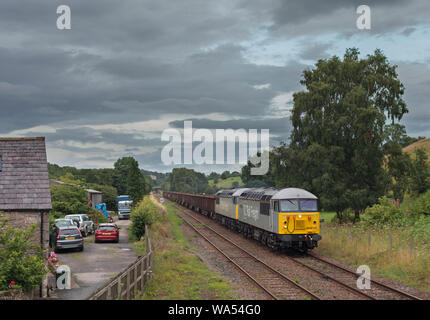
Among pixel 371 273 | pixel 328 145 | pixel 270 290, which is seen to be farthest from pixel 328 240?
pixel 328 145

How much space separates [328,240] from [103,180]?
3421 inches

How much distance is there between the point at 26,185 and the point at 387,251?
635 inches

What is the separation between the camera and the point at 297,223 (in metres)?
23.2

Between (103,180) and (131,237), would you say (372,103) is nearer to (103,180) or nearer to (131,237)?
(131,237)

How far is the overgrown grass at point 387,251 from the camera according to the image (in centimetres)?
1712

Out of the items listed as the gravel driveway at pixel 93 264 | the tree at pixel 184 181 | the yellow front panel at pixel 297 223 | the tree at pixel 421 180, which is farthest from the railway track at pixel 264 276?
the tree at pixel 184 181

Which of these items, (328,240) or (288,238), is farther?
(328,240)

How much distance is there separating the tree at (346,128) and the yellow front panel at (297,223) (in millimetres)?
12970

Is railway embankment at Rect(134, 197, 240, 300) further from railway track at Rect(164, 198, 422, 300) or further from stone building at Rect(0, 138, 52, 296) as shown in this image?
stone building at Rect(0, 138, 52, 296)

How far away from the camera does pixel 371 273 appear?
18.4m

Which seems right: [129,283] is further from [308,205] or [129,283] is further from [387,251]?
[308,205]

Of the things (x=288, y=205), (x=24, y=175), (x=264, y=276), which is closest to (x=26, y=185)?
(x=24, y=175)

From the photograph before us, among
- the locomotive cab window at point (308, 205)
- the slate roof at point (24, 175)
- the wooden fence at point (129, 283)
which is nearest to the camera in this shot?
the wooden fence at point (129, 283)

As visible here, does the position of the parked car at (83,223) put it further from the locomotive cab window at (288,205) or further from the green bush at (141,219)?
the locomotive cab window at (288,205)
